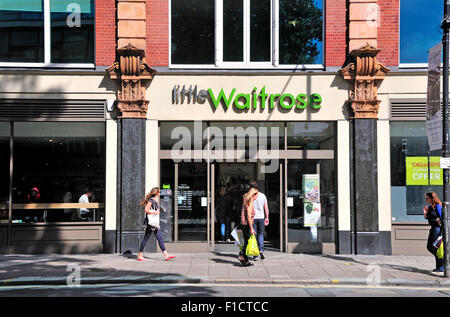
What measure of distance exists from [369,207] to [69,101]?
8548mm

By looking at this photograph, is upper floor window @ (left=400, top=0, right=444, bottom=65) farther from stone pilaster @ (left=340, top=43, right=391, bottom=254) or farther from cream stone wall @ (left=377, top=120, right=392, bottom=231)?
cream stone wall @ (left=377, top=120, right=392, bottom=231)

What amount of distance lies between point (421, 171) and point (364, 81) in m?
2.89

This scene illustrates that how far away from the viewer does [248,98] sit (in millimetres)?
12906

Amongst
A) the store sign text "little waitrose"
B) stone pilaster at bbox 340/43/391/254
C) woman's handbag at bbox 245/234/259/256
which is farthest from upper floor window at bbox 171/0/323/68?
woman's handbag at bbox 245/234/259/256

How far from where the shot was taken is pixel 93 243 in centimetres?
1273

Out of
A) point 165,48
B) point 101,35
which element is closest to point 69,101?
point 101,35

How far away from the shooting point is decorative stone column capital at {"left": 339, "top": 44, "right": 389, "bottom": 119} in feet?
41.1

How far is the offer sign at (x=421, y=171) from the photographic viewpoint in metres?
12.8

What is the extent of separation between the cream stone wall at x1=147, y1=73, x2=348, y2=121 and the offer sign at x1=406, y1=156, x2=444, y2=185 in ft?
7.35

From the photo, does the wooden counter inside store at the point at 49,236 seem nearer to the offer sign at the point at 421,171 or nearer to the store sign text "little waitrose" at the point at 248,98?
the store sign text "little waitrose" at the point at 248,98

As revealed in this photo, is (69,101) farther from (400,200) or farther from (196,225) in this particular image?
(400,200)

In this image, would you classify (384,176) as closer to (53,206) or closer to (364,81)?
(364,81)
